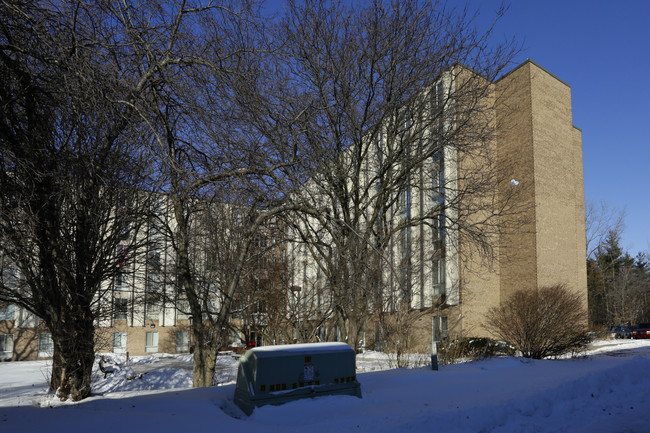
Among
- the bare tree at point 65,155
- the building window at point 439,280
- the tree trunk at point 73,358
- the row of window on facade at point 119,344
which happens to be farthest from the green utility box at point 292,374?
the row of window on facade at point 119,344

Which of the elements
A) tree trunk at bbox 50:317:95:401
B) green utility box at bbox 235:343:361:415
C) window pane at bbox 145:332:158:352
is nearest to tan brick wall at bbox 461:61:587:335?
green utility box at bbox 235:343:361:415

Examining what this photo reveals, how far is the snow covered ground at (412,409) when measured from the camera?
605 cm

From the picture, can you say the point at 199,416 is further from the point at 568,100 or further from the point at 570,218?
the point at 568,100

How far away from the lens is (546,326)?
15.6 meters

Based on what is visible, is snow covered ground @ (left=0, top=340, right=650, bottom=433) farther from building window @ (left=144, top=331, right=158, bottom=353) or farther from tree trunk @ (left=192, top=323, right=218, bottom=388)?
building window @ (left=144, top=331, right=158, bottom=353)

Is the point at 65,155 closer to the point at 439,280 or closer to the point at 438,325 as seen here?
the point at 438,325

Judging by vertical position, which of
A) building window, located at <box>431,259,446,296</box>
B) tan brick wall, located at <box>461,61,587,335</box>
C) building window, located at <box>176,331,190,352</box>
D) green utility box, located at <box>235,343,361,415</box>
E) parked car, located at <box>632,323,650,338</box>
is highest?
tan brick wall, located at <box>461,61,587,335</box>

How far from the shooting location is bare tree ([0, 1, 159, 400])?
19.9 feet

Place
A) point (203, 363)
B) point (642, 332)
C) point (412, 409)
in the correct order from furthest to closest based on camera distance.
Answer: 1. point (642, 332)
2. point (203, 363)
3. point (412, 409)

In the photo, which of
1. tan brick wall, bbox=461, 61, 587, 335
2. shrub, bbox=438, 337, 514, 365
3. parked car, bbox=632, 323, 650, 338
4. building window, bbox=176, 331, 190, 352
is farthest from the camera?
building window, bbox=176, 331, 190, 352

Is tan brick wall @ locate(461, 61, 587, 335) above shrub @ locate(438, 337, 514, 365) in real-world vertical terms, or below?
above

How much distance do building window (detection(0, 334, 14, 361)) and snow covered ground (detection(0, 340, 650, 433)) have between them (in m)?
33.1

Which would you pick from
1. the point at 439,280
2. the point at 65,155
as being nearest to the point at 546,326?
the point at 65,155

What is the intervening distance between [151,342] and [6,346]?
10524 millimetres
